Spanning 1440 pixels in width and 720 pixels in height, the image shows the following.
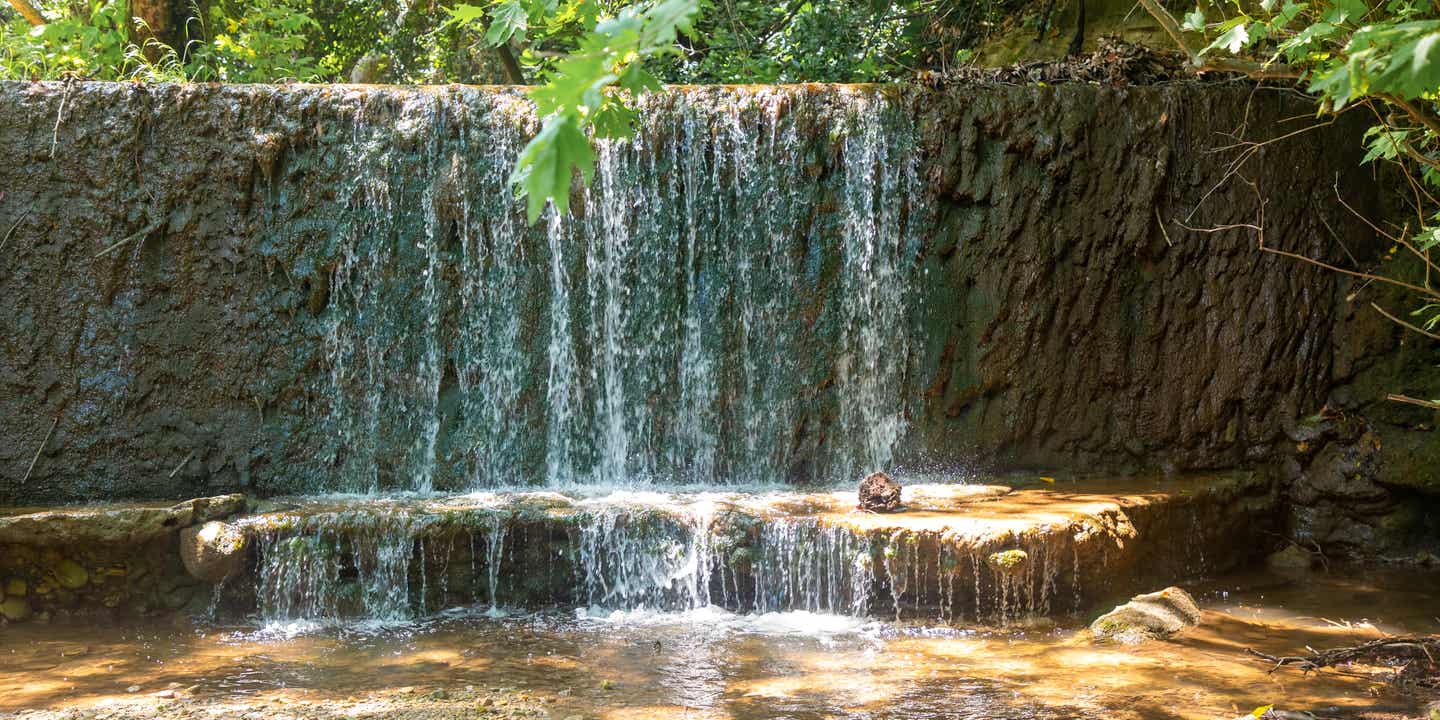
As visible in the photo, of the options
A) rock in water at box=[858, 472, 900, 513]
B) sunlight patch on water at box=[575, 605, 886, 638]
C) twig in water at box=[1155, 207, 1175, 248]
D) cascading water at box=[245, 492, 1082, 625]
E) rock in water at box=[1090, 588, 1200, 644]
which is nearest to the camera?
rock in water at box=[1090, 588, 1200, 644]

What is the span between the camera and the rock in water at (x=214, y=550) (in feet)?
17.8

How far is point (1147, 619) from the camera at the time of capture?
5.15 m

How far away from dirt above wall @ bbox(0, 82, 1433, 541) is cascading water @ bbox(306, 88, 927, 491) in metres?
0.27

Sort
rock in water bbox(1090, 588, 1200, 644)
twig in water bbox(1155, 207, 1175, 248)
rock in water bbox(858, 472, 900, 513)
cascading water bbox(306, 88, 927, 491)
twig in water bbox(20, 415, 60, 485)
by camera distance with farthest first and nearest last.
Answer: cascading water bbox(306, 88, 927, 491) → twig in water bbox(1155, 207, 1175, 248) → twig in water bbox(20, 415, 60, 485) → rock in water bbox(858, 472, 900, 513) → rock in water bbox(1090, 588, 1200, 644)

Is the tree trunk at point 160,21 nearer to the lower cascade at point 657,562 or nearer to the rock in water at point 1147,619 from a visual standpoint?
the lower cascade at point 657,562

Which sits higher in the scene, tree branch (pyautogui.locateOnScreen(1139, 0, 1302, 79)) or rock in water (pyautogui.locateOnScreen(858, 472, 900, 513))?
tree branch (pyautogui.locateOnScreen(1139, 0, 1302, 79))

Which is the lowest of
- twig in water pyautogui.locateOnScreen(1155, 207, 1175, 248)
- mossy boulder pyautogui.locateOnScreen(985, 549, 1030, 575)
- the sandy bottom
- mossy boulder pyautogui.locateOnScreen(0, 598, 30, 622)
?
the sandy bottom

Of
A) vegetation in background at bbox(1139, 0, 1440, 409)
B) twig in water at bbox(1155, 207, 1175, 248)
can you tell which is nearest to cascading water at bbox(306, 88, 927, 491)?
twig in water at bbox(1155, 207, 1175, 248)

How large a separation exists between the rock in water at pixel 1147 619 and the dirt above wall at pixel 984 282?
1.78 m

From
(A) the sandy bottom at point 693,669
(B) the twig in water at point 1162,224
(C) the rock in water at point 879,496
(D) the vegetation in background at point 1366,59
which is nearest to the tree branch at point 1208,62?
(D) the vegetation in background at point 1366,59

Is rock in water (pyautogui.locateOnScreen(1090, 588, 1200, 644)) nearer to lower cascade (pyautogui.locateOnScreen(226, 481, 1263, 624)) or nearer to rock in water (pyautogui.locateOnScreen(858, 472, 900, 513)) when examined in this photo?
lower cascade (pyautogui.locateOnScreen(226, 481, 1263, 624))

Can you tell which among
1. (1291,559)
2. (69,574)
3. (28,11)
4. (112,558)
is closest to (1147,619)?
(1291,559)

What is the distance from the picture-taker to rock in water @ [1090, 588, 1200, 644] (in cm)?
511

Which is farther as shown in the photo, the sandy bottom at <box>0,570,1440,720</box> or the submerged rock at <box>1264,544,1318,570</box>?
the submerged rock at <box>1264,544,1318,570</box>
